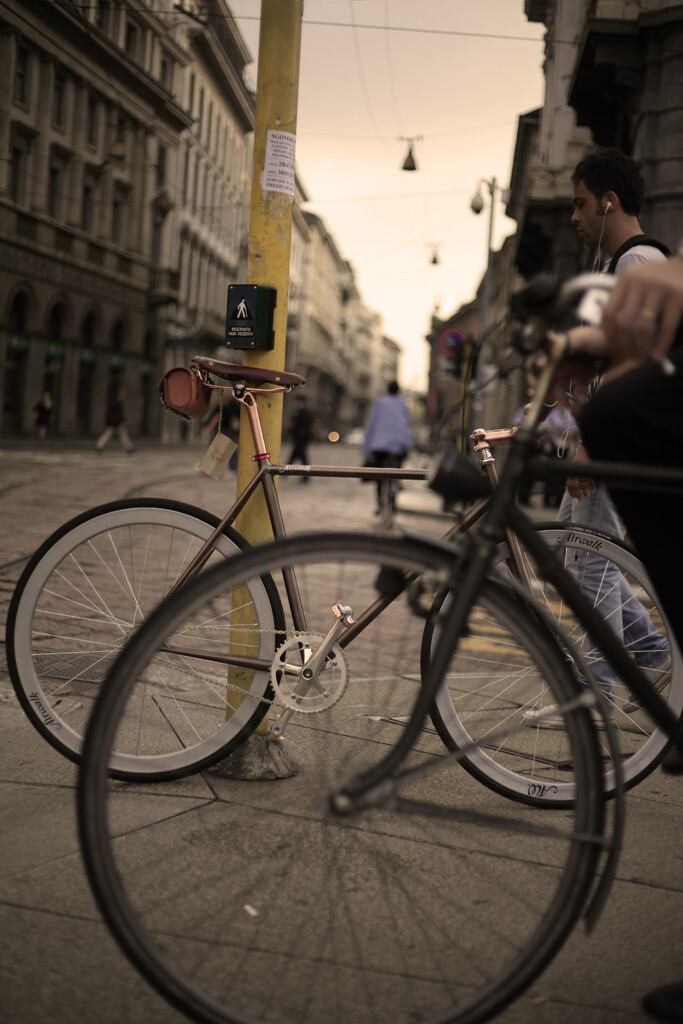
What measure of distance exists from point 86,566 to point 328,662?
0.78 metres

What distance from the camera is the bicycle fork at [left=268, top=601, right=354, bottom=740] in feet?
7.70

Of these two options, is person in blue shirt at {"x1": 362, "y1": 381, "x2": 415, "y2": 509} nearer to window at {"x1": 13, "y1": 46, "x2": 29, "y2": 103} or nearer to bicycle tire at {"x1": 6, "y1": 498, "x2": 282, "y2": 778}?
window at {"x1": 13, "y1": 46, "x2": 29, "y2": 103}

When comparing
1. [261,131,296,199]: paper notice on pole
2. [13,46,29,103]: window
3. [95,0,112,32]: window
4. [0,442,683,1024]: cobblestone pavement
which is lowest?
[0,442,683,1024]: cobblestone pavement

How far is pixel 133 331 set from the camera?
126 feet

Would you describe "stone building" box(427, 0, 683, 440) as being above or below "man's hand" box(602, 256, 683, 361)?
above

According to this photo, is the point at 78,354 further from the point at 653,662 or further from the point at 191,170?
the point at 653,662

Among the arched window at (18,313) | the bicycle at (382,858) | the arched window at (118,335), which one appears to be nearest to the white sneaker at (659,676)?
the bicycle at (382,858)

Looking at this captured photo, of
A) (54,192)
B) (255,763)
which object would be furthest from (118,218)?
(255,763)

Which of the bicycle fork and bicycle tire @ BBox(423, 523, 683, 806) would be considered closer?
the bicycle fork

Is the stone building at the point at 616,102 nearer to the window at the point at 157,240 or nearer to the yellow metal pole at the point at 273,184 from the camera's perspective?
the yellow metal pole at the point at 273,184

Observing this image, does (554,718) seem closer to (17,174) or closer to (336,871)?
(336,871)

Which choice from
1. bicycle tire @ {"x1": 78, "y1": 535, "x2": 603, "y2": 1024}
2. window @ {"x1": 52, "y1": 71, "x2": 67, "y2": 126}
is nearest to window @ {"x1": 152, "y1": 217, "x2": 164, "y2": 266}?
window @ {"x1": 52, "y1": 71, "x2": 67, "y2": 126}

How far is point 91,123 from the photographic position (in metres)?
26.8

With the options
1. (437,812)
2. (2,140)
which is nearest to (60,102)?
(2,140)
